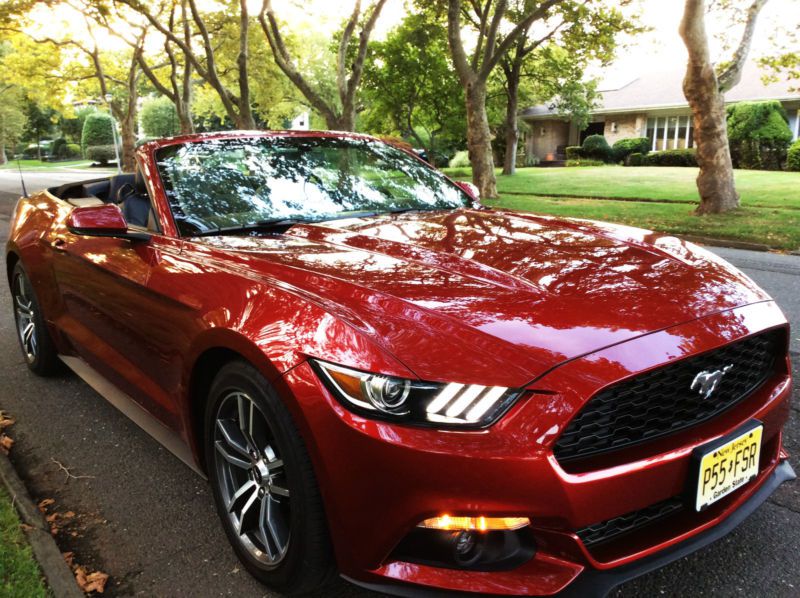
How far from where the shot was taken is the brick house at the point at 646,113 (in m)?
34.5

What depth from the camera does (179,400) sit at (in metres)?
2.55

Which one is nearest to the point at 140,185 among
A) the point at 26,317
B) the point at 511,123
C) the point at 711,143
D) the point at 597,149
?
the point at 26,317

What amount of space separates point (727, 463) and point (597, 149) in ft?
122

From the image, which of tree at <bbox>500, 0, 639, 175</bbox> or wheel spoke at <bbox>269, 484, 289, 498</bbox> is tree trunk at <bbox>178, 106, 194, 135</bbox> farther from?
wheel spoke at <bbox>269, 484, 289, 498</bbox>

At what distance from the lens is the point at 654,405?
1896 mm

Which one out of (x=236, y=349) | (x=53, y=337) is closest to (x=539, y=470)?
(x=236, y=349)

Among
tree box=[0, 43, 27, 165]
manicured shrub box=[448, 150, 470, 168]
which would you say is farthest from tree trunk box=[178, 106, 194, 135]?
tree box=[0, 43, 27, 165]

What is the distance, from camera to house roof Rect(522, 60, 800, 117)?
33.9 metres

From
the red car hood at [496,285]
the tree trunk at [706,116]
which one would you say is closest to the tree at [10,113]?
the tree trunk at [706,116]

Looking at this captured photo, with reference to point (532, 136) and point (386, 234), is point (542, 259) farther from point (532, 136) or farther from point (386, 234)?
point (532, 136)

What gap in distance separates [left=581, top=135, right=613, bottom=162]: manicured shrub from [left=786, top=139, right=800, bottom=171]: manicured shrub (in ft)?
34.0

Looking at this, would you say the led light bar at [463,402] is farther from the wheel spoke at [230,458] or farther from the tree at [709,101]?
the tree at [709,101]

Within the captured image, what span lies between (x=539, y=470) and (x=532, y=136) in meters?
44.1

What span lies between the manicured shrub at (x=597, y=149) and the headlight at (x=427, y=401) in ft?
123
